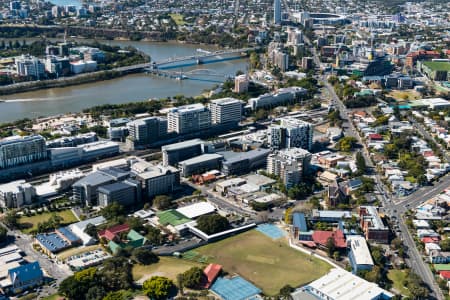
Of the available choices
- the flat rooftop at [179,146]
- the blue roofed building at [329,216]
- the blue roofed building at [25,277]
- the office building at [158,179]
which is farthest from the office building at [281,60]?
the blue roofed building at [25,277]

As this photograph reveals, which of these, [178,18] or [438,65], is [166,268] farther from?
[178,18]

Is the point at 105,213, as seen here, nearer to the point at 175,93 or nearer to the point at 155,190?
the point at 155,190

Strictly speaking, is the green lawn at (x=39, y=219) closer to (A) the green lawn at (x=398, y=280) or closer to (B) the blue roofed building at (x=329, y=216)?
(B) the blue roofed building at (x=329, y=216)

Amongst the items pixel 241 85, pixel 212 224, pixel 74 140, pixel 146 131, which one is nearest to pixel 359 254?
pixel 212 224

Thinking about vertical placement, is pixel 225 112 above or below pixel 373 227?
above

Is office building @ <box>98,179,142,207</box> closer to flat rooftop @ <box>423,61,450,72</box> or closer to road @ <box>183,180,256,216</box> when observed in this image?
road @ <box>183,180,256,216</box>

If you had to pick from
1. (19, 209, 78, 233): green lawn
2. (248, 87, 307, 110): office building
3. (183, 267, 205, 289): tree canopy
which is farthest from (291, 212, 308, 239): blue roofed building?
(248, 87, 307, 110): office building
